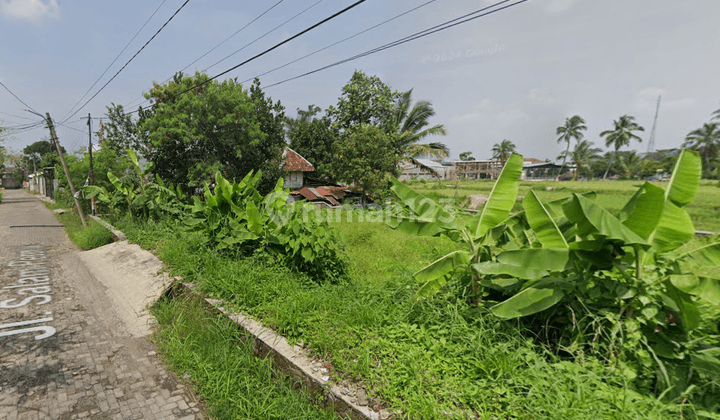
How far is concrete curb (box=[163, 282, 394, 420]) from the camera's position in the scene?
83.4 inches

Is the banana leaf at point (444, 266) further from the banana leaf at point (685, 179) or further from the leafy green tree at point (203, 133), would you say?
the leafy green tree at point (203, 133)

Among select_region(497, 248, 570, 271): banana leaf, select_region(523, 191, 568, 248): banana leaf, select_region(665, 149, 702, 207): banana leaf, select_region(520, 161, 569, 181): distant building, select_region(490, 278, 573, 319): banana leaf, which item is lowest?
select_region(490, 278, 573, 319): banana leaf

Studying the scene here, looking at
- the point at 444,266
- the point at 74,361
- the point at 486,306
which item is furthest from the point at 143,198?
the point at 486,306

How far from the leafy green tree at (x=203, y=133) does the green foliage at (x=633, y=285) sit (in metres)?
14.5

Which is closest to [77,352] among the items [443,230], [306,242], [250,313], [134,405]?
[134,405]

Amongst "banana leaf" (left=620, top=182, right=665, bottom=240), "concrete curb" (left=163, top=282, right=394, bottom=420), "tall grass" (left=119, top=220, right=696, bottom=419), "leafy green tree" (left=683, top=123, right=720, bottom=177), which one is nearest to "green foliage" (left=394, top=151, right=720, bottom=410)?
"banana leaf" (left=620, top=182, right=665, bottom=240)

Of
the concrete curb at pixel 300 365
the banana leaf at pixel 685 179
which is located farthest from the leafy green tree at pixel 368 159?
the banana leaf at pixel 685 179

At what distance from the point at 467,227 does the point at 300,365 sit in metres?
1.84

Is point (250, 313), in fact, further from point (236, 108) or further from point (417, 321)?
point (236, 108)

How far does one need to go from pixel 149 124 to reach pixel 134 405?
600 inches

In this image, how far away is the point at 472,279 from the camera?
284 centimetres

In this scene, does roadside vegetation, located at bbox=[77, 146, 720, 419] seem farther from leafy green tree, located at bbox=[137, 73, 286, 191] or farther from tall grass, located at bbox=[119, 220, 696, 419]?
leafy green tree, located at bbox=[137, 73, 286, 191]

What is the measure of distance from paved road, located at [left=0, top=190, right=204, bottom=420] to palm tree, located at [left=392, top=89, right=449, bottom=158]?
17359mm

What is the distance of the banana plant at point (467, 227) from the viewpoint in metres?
2.79
